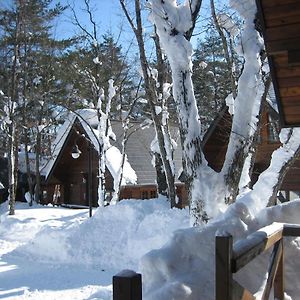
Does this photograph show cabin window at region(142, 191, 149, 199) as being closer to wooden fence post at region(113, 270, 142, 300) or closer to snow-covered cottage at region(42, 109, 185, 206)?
snow-covered cottage at region(42, 109, 185, 206)

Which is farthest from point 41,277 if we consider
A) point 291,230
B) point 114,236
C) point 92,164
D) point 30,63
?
point 30,63

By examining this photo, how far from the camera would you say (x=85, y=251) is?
13.6 meters

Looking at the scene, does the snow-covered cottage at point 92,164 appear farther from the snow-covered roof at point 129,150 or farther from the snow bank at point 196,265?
the snow bank at point 196,265

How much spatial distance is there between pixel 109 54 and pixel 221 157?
8264 millimetres

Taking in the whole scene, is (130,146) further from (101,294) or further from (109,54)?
(101,294)

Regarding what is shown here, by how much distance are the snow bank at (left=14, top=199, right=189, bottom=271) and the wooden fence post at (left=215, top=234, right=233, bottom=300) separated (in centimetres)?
983

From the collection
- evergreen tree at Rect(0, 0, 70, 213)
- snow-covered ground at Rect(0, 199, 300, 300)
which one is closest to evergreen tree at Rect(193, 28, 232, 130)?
evergreen tree at Rect(0, 0, 70, 213)

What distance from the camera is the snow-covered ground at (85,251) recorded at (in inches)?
369

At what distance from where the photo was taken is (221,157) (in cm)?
1892

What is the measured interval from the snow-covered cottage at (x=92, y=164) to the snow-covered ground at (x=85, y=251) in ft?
20.1

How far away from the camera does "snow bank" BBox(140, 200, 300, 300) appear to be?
3.47 m

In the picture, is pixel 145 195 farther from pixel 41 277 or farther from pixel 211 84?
pixel 41 277

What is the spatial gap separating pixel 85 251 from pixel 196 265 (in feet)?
33.8

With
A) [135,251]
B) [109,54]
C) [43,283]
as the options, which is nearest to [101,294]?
[43,283]
